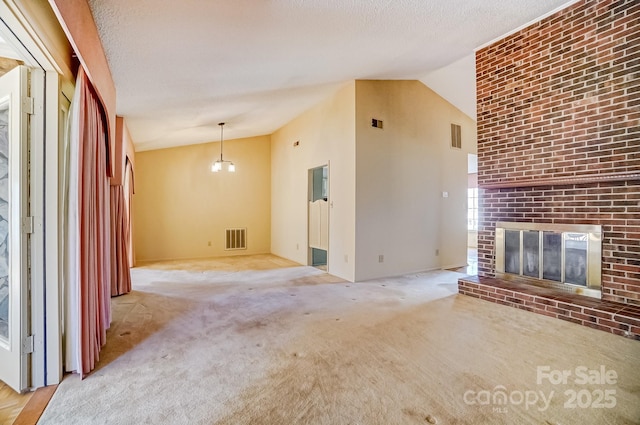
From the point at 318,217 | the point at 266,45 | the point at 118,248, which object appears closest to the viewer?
the point at 266,45

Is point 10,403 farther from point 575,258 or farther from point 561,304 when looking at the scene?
point 575,258

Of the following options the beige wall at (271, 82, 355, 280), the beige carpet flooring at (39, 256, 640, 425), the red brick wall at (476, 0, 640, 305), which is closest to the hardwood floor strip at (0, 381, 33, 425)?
the beige carpet flooring at (39, 256, 640, 425)

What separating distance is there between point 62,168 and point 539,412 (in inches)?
127

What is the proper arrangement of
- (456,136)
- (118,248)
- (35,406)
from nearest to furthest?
(35,406) → (118,248) → (456,136)

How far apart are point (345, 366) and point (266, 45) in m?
2.79

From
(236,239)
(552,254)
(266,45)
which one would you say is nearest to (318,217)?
(236,239)

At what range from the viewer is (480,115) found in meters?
4.13

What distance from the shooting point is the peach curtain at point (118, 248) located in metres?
3.84

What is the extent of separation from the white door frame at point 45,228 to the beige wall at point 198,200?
501 cm

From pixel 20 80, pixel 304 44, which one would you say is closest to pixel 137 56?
pixel 20 80

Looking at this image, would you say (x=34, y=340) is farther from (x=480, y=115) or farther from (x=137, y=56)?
(x=480, y=115)

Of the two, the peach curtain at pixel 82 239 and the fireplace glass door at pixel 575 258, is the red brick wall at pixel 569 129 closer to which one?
the fireplace glass door at pixel 575 258

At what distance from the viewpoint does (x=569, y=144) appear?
3250 millimetres

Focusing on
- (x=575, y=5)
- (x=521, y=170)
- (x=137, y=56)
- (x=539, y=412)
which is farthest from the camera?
(x=521, y=170)
